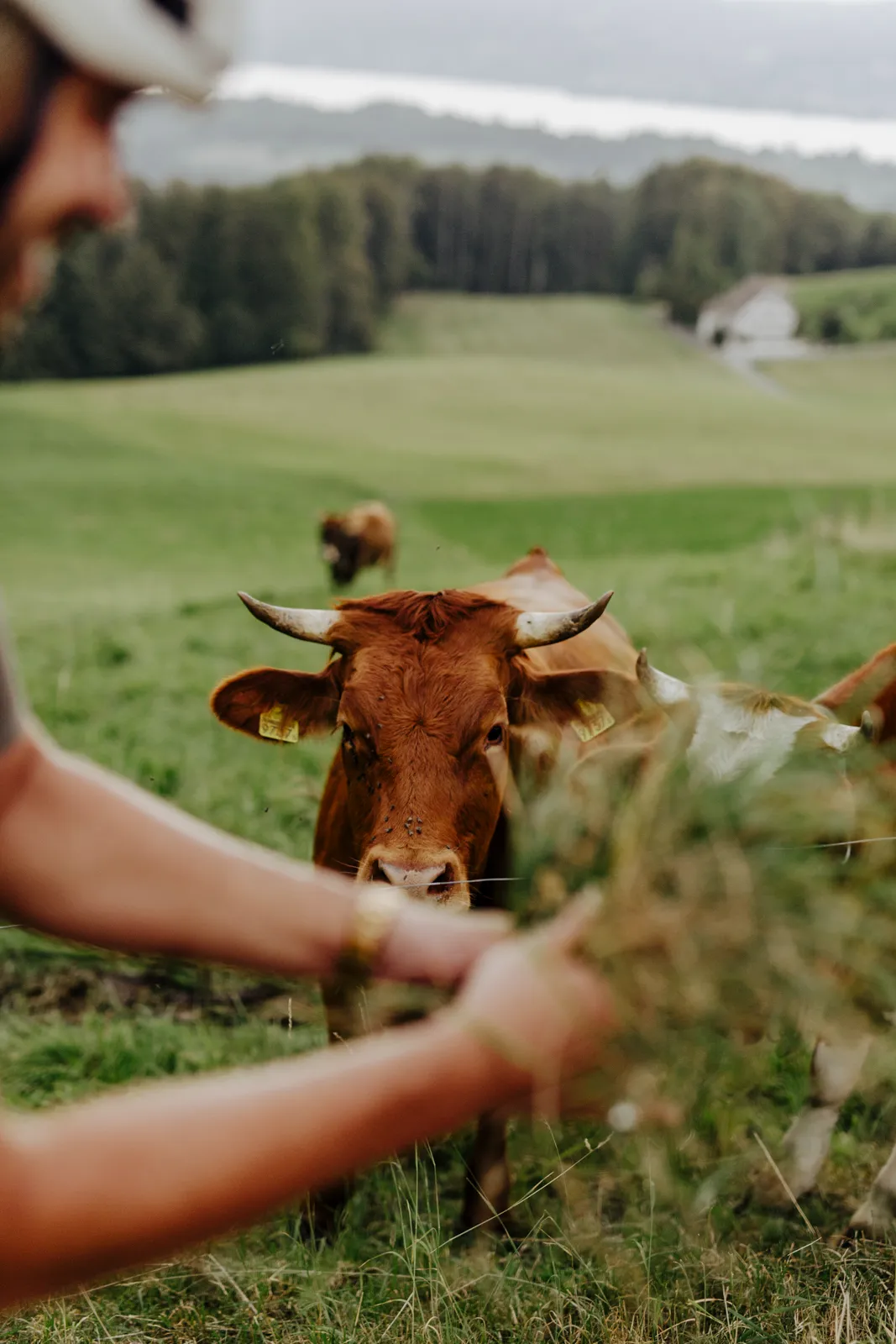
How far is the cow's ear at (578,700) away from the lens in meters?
3.66

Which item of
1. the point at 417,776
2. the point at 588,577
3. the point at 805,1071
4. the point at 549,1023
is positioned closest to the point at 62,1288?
the point at 549,1023

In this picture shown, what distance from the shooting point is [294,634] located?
3535mm

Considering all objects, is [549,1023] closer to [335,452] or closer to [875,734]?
[875,734]

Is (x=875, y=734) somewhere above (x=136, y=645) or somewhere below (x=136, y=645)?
above

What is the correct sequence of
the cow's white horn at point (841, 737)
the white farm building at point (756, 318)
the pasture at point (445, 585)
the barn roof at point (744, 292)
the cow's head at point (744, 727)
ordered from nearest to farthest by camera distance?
the cow's head at point (744, 727) < the cow's white horn at point (841, 737) < the pasture at point (445, 585) < the barn roof at point (744, 292) < the white farm building at point (756, 318)

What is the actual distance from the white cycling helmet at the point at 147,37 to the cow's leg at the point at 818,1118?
136 inches

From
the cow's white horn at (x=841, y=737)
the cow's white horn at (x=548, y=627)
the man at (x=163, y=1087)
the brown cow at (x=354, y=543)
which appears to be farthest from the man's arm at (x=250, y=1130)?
the brown cow at (x=354, y=543)

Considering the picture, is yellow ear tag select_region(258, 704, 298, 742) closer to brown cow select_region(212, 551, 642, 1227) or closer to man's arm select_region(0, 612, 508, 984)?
brown cow select_region(212, 551, 642, 1227)

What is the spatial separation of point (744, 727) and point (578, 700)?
97 centimetres

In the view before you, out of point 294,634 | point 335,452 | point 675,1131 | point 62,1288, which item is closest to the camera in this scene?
point 62,1288

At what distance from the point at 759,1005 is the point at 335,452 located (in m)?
21.2

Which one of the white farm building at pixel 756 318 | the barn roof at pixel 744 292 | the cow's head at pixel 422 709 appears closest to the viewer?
the cow's head at pixel 422 709

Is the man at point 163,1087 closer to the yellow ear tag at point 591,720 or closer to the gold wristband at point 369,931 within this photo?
the gold wristband at point 369,931

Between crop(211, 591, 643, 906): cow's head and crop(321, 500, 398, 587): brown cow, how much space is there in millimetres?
13456
